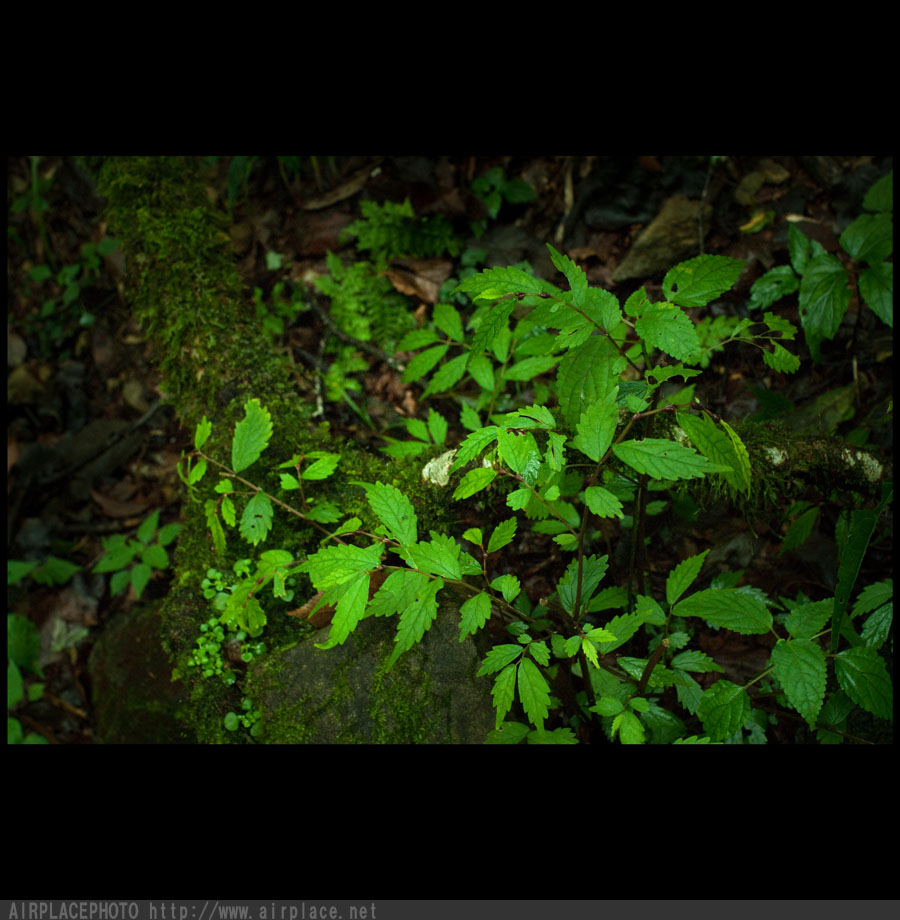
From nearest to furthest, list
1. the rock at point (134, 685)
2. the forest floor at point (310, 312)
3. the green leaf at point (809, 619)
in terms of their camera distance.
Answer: the green leaf at point (809, 619) → the rock at point (134, 685) → the forest floor at point (310, 312)

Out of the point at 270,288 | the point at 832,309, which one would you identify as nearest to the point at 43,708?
the point at 270,288

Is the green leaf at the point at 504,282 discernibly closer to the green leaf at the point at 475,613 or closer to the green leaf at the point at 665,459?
the green leaf at the point at 665,459

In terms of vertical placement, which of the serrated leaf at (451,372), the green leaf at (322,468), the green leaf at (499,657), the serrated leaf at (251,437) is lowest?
the green leaf at (499,657)

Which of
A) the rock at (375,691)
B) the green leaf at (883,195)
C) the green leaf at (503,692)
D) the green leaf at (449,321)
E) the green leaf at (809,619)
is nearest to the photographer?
the green leaf at (503,692)

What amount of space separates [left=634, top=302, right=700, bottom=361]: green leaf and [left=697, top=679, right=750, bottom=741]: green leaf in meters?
0.92

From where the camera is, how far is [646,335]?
1536mm

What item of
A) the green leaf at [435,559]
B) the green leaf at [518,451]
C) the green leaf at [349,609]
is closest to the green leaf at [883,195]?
the green leaf at [518,451]

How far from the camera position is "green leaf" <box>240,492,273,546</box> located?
202cm

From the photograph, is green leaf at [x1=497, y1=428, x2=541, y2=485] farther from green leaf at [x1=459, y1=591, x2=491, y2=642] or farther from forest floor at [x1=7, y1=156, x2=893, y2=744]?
forest floor at [x1=7, y1=156, x2=893, y2=744]

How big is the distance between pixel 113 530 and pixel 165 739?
5.06 feet

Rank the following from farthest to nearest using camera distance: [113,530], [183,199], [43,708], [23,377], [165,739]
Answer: [23,377], [113,530], [43,708], [183,199], [165,739]

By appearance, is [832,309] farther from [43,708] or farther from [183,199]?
[43,708]

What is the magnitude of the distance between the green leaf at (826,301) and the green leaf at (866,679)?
121 cm

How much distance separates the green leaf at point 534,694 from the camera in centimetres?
159
